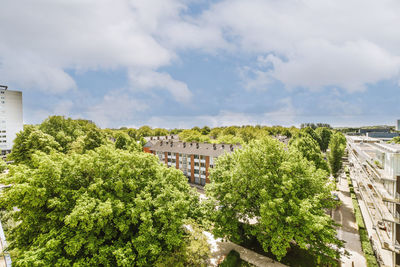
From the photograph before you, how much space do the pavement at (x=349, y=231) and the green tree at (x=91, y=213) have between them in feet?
51.9

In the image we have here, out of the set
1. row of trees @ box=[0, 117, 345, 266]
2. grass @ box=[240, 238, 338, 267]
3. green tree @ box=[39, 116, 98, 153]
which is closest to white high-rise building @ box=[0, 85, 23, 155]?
green tree @ box=[39, 116, 98, 153]

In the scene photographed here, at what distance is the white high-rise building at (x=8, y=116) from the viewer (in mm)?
68875

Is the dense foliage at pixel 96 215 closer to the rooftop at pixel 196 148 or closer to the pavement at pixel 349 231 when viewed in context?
the pavement at pixel 349 231

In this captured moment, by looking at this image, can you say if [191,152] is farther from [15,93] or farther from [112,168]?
[15,93]

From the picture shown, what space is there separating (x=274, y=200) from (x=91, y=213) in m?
12.8

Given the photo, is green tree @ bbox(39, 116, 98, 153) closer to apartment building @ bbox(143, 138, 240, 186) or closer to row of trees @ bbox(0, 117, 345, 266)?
apartment building @ bbox(143, 138, 240, 186)

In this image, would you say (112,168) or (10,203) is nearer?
(10,203)

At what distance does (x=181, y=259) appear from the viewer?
13703 mm

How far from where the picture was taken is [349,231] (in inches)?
875

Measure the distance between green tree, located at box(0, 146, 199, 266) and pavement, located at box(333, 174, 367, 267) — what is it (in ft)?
51.9

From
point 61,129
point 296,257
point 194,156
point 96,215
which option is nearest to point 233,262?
point 296,257

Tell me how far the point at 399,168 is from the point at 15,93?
10183 centimetres

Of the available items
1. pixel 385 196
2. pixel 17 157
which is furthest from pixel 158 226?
pixel 17 157

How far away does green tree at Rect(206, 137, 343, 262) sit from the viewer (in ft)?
47.3
